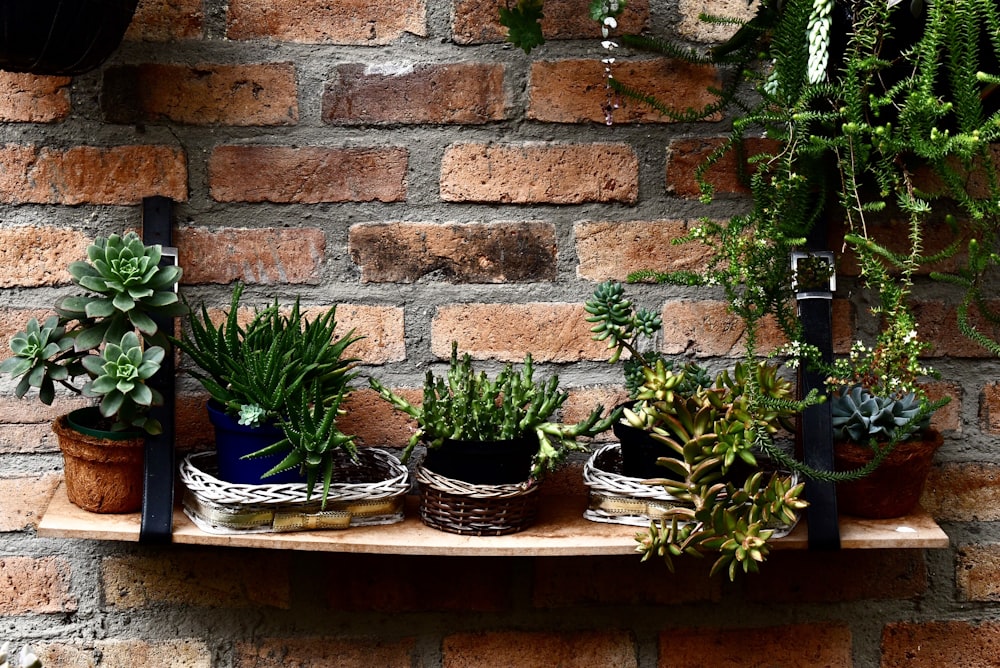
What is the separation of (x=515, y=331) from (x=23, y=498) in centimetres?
56

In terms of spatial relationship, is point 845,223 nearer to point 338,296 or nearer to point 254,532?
point 338,296

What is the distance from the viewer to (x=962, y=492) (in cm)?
100

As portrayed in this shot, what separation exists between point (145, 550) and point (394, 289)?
397 mm

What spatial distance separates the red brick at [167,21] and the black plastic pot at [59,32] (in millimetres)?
113

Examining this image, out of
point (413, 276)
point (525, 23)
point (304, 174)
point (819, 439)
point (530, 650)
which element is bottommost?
point (530, 650)

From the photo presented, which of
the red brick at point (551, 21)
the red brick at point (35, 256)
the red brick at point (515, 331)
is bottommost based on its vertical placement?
the red brick at point (515, 331)

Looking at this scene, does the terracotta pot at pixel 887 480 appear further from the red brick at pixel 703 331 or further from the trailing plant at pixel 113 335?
the trailing plant at pixel 113 335

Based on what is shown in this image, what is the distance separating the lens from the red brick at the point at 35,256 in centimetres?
94

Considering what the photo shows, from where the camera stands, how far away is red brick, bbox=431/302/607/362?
971 mm

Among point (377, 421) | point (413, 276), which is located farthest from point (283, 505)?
point (413, 276)

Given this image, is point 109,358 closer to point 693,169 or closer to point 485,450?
point 485,450

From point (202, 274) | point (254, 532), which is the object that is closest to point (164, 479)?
point (254, 532)

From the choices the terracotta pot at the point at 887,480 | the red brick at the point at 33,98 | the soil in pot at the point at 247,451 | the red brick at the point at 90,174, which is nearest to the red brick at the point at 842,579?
the terracotta pot at the point at 887,480

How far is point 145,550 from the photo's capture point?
Result: 983mm
